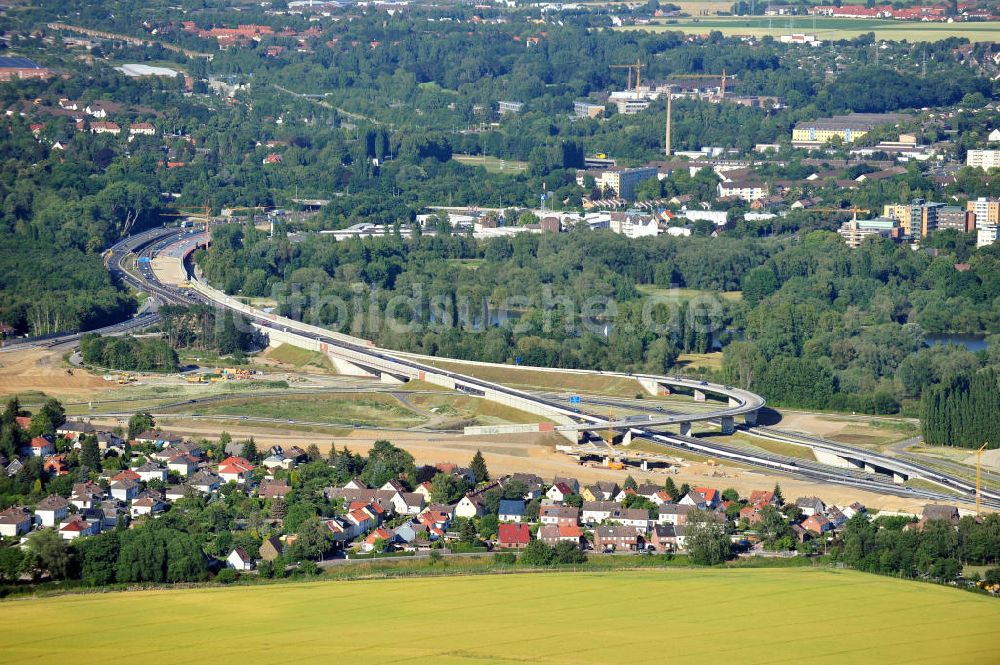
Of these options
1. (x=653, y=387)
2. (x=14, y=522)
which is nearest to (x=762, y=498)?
(x=653, y=387)

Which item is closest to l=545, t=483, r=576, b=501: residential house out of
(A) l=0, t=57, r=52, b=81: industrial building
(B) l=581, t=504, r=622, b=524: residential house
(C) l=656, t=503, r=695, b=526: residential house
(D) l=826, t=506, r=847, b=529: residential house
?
(B) l=581, t=504, r=622, b=524: residential house

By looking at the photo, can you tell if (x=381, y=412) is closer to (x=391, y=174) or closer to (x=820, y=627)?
(x=820, y=627)

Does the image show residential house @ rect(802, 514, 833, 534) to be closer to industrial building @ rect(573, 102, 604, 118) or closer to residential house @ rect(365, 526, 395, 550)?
residential house @ rect(365, 526, 395, 550)

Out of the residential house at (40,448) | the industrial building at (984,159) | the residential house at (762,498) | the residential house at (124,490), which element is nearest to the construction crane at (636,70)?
the industrial building at (984,159)

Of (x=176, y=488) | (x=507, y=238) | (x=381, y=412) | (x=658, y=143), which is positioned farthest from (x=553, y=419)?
(x=658, y=143)

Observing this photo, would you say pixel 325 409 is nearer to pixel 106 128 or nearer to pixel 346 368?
pixel 346 368

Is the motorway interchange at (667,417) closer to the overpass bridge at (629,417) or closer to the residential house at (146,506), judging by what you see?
the overpass bridge at (629,417)
